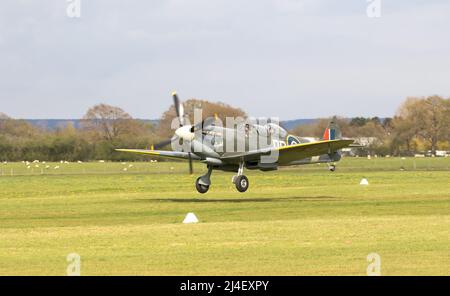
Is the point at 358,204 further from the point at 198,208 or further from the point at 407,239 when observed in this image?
the point at 407,239

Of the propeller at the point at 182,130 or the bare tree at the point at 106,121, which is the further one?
the bare tree at the point at 106,121

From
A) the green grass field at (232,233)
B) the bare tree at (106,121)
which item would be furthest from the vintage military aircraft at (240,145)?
the bare tree at (106,121)

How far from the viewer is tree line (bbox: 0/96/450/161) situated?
380ft

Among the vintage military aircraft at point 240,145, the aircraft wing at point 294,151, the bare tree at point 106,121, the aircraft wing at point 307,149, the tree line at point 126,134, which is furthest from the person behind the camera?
the bare tree at point 106,121

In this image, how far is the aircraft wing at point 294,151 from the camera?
117 feet

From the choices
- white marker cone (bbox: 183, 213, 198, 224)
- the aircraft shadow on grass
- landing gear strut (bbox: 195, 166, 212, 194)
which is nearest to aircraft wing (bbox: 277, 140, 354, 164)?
the aircraft shadow on grass

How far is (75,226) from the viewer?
24.8m

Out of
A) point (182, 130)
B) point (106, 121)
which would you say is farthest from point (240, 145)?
point (106, 121)

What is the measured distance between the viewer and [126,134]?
11956 cm

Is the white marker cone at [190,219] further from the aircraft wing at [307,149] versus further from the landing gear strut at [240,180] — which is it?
the landing gear strut at [240,180]

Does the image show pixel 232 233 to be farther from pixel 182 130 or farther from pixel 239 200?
pixel 182 130

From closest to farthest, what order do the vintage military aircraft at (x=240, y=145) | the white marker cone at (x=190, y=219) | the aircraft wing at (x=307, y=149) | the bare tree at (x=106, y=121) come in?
the white marker cone at (x=190, y=219) → the aircraft wing at (x=307, y=149) → the vintage military aircraft at (x=240, y=145) → the bare tree at (x=106, y=121)

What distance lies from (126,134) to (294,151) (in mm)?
84583

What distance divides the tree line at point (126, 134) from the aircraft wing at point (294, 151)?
61602mm
